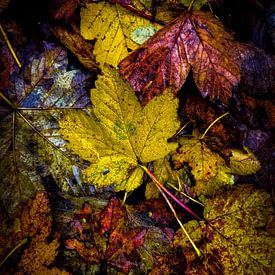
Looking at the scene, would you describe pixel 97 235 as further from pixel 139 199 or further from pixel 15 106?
pixel 15 106

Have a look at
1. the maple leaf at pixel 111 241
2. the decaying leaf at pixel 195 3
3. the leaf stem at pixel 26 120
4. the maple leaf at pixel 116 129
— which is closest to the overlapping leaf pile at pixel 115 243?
the maple leaf at pixel 111 241

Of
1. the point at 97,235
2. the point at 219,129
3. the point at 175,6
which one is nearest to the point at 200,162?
the point at 219,129

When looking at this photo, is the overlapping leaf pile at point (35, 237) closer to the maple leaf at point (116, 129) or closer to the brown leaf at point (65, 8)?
the maple leaf at point (116, 129)

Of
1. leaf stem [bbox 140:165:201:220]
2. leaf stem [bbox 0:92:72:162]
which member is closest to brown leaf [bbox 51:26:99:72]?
leaf stem [bbox 0:92:72:162]

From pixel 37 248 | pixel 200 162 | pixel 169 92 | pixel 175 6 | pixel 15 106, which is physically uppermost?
pixel 175 6

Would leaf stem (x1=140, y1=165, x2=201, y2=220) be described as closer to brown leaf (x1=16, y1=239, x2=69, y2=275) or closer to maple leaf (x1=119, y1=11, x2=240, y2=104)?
maple leaf (x1=119, y1=11, x2=240, y2=104)

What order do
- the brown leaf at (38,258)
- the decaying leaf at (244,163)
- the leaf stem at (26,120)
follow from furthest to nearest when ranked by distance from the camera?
the decaying leaf at (244,163)
the leaf stem at (26,120)
the brown leaf at (38,258)
